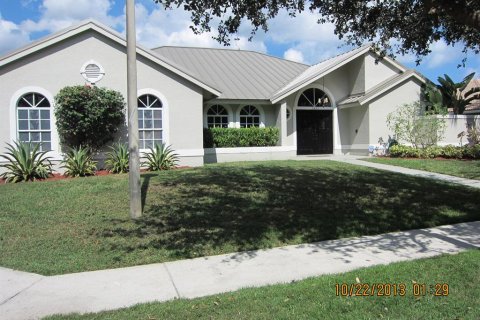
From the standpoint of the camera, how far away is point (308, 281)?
5.05 m

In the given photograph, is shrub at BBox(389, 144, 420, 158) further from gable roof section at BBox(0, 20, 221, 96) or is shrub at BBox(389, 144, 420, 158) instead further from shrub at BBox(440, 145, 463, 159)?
gable roof section at BBox(0, 20, 221, 96)

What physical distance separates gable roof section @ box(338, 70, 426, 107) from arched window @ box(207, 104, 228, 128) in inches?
232

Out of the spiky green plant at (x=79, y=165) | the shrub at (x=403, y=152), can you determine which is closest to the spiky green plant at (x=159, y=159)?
the spiky green plant at (x=79, y=165)

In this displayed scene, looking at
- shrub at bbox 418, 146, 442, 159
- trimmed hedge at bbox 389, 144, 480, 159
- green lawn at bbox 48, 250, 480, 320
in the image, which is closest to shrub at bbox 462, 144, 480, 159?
trimmed hedge at bbox 389, 144, 480, 159

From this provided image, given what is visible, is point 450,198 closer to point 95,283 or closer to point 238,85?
point 95,283

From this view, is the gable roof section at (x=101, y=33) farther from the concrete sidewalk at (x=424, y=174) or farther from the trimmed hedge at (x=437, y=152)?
the trimmed hedge at (x=437, y=152)

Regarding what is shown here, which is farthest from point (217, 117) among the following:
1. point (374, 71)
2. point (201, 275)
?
point (201, 275)

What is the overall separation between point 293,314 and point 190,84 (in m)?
13.0

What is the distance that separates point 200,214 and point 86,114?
25.0 ft

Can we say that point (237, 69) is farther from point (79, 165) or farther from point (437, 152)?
point (79, 165)

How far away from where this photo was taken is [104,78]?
49.4ft

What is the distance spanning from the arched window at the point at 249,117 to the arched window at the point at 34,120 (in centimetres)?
888

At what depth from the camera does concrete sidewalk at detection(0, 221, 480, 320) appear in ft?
15.6

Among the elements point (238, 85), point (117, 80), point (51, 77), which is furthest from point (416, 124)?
point (51, 77)
